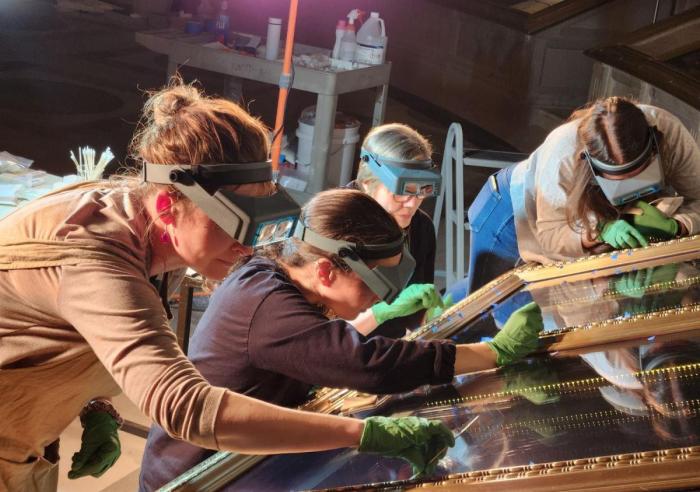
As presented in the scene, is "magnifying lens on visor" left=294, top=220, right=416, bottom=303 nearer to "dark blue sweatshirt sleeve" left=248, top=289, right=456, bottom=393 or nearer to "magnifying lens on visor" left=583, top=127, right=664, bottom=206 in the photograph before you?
"dark blue sweatshirt sleeve" left=248, top=289, right=456, bottom=393

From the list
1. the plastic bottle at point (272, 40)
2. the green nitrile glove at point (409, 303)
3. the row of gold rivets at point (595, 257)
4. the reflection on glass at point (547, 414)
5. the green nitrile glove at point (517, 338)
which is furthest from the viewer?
the plastic bottle at point (272, 40)

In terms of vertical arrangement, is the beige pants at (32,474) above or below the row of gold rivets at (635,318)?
below

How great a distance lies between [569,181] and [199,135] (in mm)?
1765

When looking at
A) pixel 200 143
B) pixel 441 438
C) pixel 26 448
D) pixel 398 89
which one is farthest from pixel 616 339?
pixel 398 89

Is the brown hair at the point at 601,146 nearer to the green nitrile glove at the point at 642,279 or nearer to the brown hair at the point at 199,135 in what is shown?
the green nitrile glove at the point at 642,279

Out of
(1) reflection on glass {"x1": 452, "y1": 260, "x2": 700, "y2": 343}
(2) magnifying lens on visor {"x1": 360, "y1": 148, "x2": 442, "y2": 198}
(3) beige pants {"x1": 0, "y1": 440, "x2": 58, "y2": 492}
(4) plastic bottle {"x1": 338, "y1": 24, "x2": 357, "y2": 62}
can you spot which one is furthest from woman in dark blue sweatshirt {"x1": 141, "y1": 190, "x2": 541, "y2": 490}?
(4) plastic bottle {"x1": 338, "y1": 24, "x2": 357, "y2": 62}

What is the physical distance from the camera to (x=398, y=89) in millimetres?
12031

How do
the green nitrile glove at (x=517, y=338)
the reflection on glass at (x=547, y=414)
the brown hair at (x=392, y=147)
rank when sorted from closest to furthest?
the reflection on glass at (x=547, y=414) → the green nitrile glove at (x=517, y=338) → the brown hair at (x=392, y=147)

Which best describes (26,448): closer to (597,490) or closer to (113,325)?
(113,325)

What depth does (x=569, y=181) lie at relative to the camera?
10.1 ft

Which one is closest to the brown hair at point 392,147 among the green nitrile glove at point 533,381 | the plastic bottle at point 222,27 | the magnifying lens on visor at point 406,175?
the magnifying lens on visor at point 406,175

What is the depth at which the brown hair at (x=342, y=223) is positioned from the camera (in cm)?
187

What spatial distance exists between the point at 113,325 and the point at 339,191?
2.27 feet

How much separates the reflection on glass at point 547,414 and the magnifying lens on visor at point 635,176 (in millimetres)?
950
